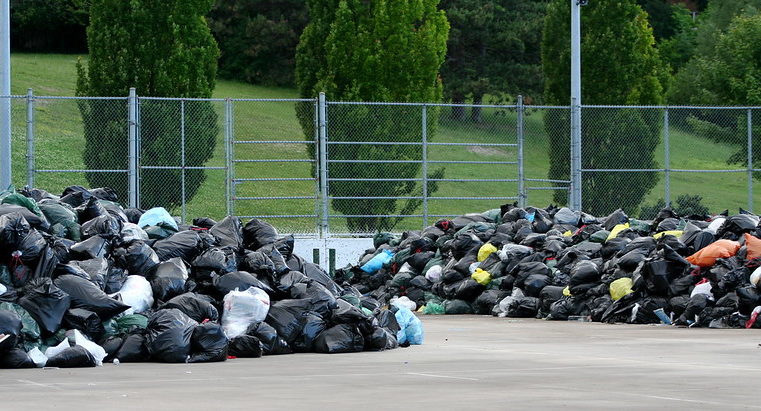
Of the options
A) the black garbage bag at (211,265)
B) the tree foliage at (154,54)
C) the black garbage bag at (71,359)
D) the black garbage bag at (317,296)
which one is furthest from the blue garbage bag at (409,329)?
the tree foliage at (154,54)

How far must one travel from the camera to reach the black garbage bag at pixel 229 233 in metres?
13.8

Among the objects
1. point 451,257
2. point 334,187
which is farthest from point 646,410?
point 334,187

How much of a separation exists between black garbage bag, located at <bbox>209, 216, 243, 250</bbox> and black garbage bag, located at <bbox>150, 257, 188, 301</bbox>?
4.05 feet

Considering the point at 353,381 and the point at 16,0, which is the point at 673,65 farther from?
the point at 353,381

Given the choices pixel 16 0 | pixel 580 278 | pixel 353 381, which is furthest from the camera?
pixel 16 0

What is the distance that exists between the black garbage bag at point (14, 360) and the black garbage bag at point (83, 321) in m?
0.67

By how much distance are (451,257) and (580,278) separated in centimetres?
304

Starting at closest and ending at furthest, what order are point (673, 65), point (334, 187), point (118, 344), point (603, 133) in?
point (118, 344), point (334, 187), point (603, 133), point (673, 65)

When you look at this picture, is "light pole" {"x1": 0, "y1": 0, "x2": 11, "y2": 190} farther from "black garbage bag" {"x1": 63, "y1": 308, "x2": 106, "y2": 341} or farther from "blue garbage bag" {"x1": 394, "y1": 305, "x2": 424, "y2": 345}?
"black garbage bag" {"x1": 63, "y1": 308, "x2": 106, "y2": 341}

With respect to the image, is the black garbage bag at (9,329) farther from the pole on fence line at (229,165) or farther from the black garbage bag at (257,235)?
the pole on fence line at (229,165)

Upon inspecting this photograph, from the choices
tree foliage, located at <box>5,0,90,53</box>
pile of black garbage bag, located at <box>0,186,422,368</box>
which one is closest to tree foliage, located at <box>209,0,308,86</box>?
tree foliage, located at <box>5,0,90,53</box>

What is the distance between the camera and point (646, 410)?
7.96 metres

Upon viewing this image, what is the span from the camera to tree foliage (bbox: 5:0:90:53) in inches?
2143

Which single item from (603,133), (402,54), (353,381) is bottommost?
(353,381)
